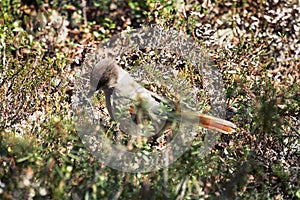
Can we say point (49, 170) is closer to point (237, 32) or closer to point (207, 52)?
point (207, 52)

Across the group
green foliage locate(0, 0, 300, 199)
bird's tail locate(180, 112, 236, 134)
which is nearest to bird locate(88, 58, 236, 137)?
bird's tail locate(180, 112, 236, 134)

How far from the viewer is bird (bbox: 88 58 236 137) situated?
13.0 ft

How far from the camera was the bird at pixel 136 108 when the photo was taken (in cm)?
396

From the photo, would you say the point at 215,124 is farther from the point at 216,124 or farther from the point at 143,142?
the point at 143,142

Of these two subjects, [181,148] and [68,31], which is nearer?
[181,148]

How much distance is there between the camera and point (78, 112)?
14.1 ft

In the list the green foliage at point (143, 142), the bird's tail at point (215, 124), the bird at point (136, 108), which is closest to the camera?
the green foliage at point (143, 142)

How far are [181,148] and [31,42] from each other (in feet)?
9.84

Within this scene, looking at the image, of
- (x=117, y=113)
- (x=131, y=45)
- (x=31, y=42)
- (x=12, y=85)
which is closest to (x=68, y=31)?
(x=31, y=42)

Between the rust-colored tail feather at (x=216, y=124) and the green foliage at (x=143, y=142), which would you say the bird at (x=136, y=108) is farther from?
the green foliage at (x=143, y=142)

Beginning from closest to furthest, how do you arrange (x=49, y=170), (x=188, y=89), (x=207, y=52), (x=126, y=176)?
1. (x=49, y=170)
2. (x=126, y=176)
3. (x=188, y=89)
4. (x=207, y=52)

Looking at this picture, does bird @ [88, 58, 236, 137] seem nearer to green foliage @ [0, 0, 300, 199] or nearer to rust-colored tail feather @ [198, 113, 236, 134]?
rust-colored tail feather @ [198, 113, 236, 134]

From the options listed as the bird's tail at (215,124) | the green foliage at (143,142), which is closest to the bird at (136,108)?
the bird's tail at (215,124)

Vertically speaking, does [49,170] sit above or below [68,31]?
above
